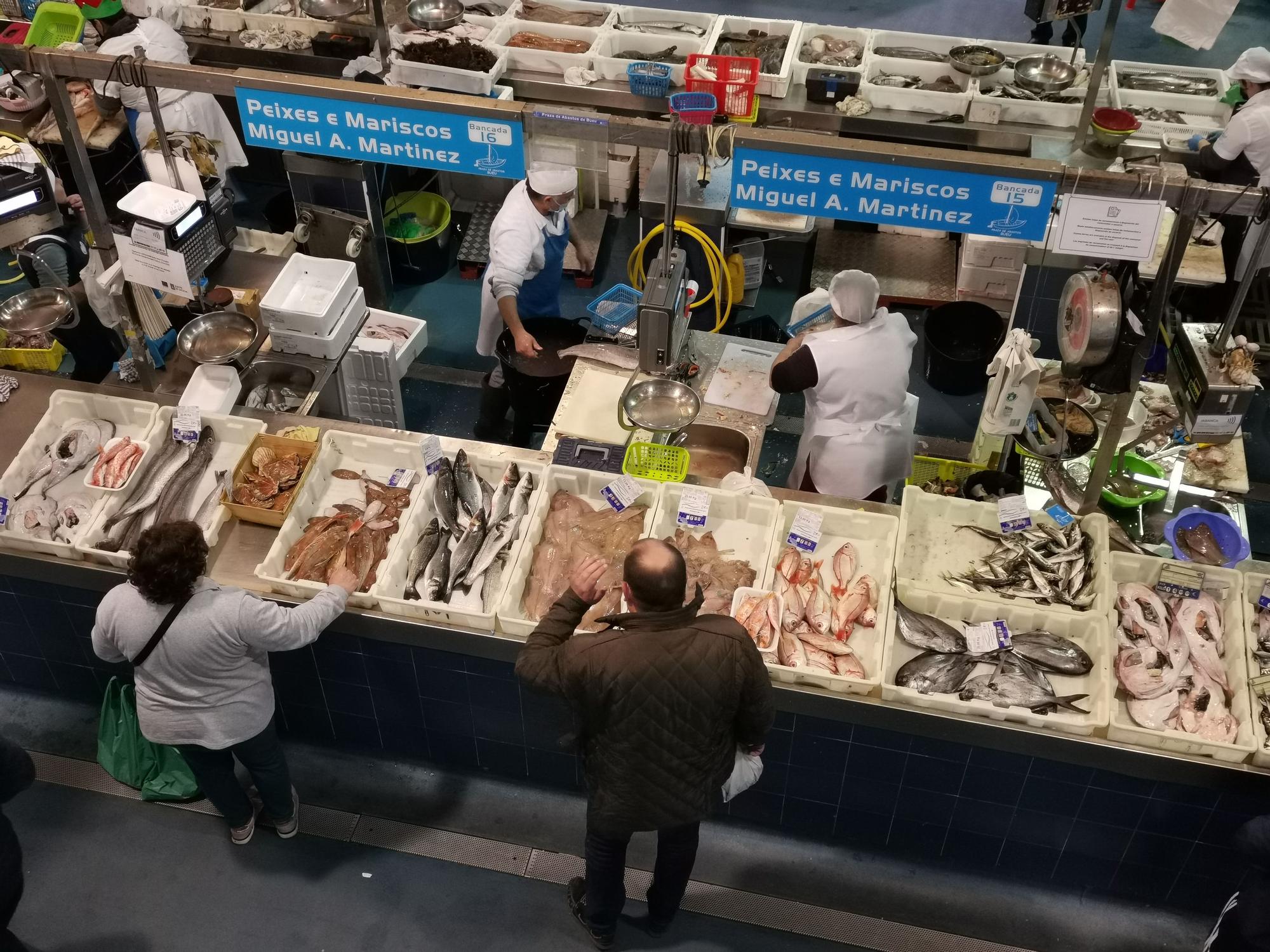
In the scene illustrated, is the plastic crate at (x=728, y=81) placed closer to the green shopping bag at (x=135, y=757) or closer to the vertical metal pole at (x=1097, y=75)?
the vertical metal pole at (x=1097, y=75)

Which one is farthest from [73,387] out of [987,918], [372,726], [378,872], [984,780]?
[987,918]

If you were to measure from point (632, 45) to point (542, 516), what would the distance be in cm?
476

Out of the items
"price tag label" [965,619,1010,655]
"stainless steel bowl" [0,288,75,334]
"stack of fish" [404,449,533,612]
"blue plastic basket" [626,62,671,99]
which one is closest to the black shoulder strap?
"stack of fish" [404,449,533,612]

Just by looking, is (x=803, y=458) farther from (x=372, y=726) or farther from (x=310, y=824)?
(x=310, y=824)

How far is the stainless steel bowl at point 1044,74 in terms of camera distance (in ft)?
24.6

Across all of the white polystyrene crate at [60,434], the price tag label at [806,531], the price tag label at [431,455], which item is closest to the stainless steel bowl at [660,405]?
the price tag label at [806,531]

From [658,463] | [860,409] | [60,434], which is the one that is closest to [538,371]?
[658,463]

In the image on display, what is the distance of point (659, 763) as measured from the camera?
3.62m

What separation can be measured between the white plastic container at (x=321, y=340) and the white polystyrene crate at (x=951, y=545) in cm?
293

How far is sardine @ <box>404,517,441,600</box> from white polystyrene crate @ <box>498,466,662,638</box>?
1.17 feet

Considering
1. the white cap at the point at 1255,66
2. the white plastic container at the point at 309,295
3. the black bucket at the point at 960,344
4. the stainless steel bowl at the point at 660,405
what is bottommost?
the black bucket at the point at 960,344

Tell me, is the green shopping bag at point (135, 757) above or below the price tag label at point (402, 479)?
below

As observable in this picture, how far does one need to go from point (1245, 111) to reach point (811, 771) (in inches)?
203

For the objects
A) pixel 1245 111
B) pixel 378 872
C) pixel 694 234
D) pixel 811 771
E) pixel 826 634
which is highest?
pixel 1245 111
